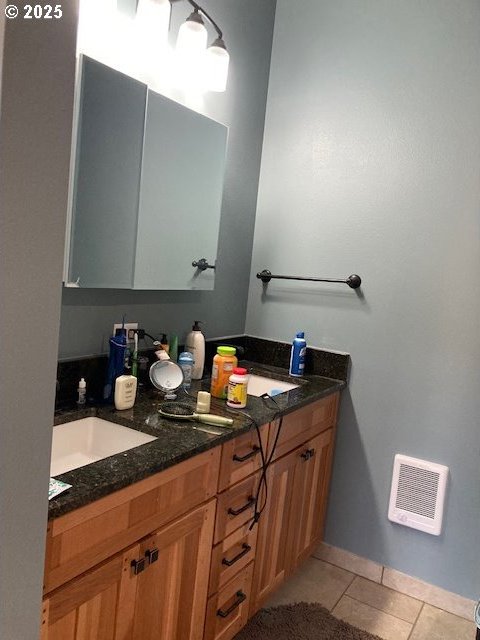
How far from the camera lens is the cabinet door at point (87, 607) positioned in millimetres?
1038

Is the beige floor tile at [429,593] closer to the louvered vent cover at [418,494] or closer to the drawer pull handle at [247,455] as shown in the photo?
the louvered vent cover at [418,494]

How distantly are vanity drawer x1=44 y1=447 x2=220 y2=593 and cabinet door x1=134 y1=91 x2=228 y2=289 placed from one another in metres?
0.76

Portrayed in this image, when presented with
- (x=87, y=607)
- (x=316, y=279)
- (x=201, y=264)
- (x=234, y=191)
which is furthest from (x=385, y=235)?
(x=87, y=607)

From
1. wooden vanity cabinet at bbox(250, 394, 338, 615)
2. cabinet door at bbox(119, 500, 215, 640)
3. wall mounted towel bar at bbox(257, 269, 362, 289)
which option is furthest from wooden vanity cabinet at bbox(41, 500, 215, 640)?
wall mounted towel bar at bbox(257, 269, 362, 289)

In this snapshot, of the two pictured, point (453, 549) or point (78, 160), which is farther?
point (453, 549)

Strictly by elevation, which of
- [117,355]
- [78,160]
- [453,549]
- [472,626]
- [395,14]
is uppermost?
[395,14]

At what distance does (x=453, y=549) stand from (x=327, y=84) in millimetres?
2046

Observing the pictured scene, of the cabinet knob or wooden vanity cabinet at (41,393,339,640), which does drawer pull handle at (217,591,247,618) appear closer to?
wooden vanity cabinet at (41,393,339,640)

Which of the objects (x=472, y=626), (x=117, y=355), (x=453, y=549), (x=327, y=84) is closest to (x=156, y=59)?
(x=327, y=84)

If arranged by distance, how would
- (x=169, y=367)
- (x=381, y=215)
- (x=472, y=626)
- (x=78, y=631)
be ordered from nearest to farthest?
1. (x=78, y=631)
2. (x=169, y=367)
3. (x=472, y=626)
4. (x=381, y=215)

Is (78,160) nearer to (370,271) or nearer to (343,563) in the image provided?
(370,271)

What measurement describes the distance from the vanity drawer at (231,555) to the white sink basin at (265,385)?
2.10 ft

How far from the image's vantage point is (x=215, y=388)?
186 centimetres

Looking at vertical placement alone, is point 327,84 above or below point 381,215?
above
